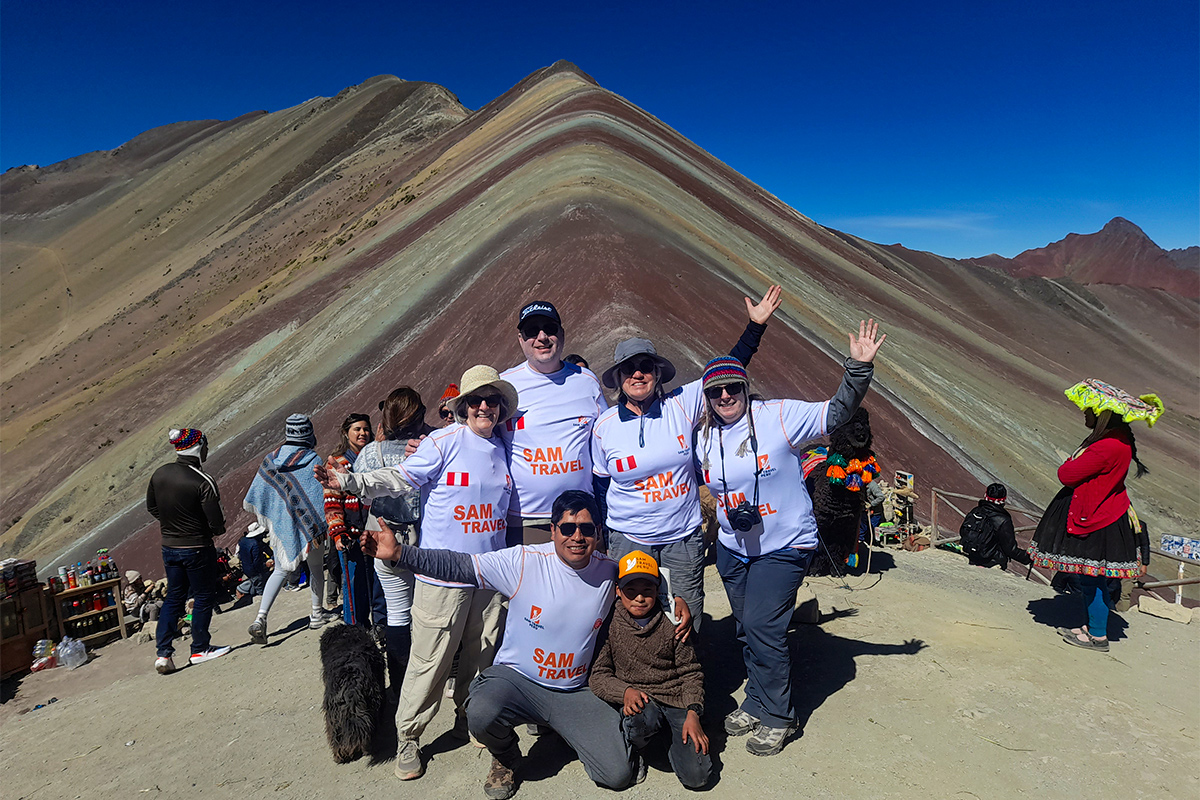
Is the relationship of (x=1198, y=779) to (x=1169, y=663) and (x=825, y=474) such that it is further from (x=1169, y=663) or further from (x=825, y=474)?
(x=825, y=474)

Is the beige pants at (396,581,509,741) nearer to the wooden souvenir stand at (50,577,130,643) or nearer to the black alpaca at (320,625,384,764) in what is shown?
the black alpaca at (320,625,384,764)

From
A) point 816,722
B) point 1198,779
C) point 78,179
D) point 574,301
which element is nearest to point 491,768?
point 816,722

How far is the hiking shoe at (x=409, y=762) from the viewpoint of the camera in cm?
325

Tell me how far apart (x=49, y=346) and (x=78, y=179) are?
34812mm

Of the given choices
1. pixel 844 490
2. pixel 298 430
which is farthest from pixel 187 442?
pixel 844 490

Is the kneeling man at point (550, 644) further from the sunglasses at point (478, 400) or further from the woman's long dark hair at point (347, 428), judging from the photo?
the woman's long dark hair at point (347, 428)

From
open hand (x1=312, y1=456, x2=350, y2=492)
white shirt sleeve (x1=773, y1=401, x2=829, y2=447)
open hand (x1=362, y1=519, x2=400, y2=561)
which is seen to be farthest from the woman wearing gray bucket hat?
open hand (x1=312, y1=456, x2=350, y2=492)

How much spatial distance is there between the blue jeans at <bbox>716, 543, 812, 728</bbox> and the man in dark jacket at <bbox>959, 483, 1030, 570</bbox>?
3.81 m

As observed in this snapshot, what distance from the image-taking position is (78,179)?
186 ft

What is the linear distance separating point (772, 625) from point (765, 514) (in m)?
0.53

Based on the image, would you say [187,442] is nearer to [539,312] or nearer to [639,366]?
[539,312]

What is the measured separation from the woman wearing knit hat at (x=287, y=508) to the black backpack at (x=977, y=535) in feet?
18.6

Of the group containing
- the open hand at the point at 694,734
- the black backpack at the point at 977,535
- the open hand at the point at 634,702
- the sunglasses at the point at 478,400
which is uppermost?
the sunglasses at the point at 478,400

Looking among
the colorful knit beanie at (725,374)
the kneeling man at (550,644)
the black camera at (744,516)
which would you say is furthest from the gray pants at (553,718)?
the colorful knit beanie at (725,374)
